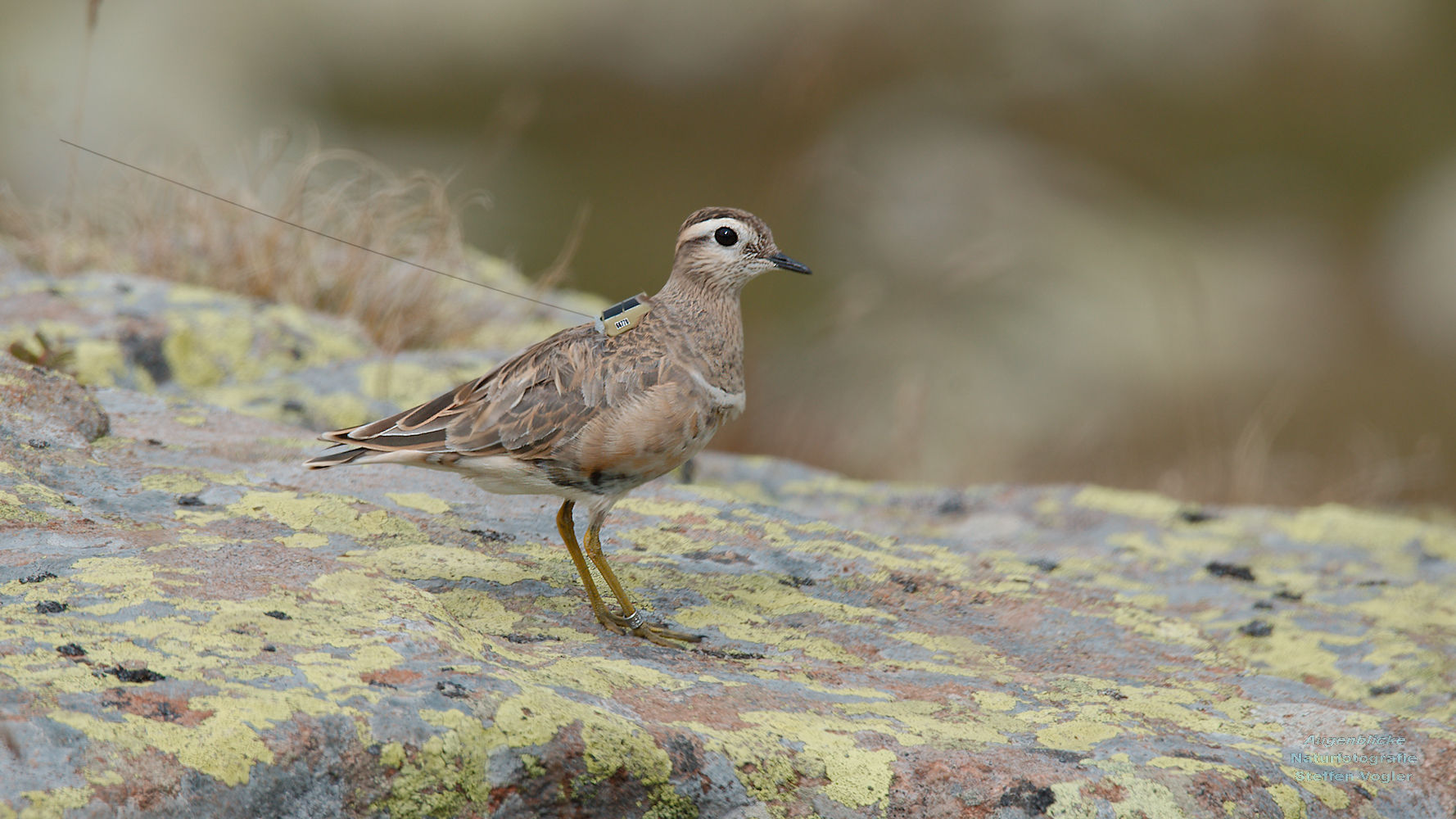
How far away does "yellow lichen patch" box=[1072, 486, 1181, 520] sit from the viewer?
7387 mm

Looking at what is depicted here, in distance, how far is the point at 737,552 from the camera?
5473 millimetres

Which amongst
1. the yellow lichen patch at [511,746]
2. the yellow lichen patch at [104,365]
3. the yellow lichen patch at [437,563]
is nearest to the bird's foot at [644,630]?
the yellow lichen patch at [437,563]

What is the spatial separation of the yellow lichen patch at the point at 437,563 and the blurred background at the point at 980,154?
8.53 m

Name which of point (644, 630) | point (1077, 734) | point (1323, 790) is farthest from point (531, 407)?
point (1323, 790)

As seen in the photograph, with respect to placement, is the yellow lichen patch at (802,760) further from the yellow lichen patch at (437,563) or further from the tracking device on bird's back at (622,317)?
the tracking device on bird's back at (622,317)

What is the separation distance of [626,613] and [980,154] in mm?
17313

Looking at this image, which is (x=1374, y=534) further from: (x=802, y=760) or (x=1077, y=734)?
(x=802, y=760)

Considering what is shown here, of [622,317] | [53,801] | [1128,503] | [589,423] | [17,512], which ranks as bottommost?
[53,801]

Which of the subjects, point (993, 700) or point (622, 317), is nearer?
point (993, 700)

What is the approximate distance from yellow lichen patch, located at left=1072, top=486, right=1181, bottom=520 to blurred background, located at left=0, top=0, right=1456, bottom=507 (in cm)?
548

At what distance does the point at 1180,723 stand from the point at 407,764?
8.54 ft

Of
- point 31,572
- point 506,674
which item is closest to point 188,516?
point 31,572

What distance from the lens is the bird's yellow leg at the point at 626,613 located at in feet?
14.4

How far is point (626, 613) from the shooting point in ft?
15.1
